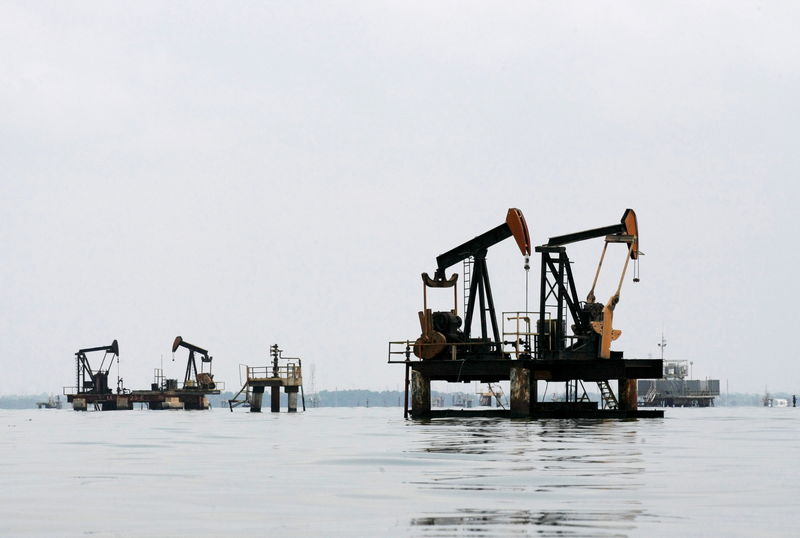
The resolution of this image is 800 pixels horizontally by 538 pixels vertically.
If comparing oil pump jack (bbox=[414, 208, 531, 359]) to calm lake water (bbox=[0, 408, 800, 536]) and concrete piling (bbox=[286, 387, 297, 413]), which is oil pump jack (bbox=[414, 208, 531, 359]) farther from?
concrete piling (bbox=[286, 387, 297, 413])

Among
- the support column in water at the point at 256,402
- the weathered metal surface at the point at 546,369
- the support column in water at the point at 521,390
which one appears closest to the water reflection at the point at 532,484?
the weathered metal surface at the point at 546,369

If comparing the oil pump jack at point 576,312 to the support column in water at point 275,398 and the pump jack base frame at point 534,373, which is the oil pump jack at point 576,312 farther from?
the support column in water at point 275,398

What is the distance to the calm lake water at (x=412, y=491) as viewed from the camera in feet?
45.3

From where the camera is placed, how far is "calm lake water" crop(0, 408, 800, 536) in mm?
13820

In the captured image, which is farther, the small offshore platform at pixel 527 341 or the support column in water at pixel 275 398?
the support column in water at pixel 275 398

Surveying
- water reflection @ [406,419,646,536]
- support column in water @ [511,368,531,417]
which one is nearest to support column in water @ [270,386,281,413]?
support column in water @ [511,368,531,417]

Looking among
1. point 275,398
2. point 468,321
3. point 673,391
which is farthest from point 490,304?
point 673,391

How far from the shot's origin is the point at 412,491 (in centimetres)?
1794

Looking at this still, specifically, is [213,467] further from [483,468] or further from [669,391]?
[669,391]

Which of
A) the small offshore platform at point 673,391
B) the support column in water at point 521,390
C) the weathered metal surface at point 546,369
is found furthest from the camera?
the small offshore platform at point 673,391

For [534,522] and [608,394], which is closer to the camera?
[534,522]

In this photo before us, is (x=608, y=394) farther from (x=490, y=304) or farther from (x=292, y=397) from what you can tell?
(x=292, y=397)

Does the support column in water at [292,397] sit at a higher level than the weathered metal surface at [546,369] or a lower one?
lower

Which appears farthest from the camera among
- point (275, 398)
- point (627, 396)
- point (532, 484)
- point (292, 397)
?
point (292, 397)
